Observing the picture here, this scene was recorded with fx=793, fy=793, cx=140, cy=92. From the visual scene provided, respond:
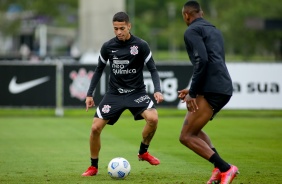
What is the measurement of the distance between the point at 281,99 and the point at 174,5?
78.8 metres

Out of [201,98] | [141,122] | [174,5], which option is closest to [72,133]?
[141,122]

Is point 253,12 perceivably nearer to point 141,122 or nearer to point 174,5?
point 174,5

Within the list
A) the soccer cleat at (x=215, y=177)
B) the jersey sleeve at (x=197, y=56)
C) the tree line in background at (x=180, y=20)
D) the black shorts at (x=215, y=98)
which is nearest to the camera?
the jersey sleeve at (x=197, y=56)

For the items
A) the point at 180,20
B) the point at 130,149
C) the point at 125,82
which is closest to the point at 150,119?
the point at 125,82

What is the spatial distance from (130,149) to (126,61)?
4.04 metres

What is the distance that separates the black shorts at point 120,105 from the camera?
39.8ft

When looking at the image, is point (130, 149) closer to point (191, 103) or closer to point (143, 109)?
point (143, 109)

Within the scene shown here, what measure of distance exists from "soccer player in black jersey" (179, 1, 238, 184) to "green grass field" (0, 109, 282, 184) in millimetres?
823

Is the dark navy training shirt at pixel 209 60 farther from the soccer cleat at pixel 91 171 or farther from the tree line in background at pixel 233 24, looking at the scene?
the tree line in background at pixel 233 24

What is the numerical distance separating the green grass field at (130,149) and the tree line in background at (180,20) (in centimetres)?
3245

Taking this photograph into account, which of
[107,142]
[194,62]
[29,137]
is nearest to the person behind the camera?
[194,62]

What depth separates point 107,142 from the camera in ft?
57.2

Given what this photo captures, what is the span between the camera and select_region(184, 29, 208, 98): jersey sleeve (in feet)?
33.6

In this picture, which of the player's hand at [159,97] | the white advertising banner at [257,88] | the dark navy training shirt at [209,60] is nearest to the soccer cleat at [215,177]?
the dark navy training shirt at [209,60]
